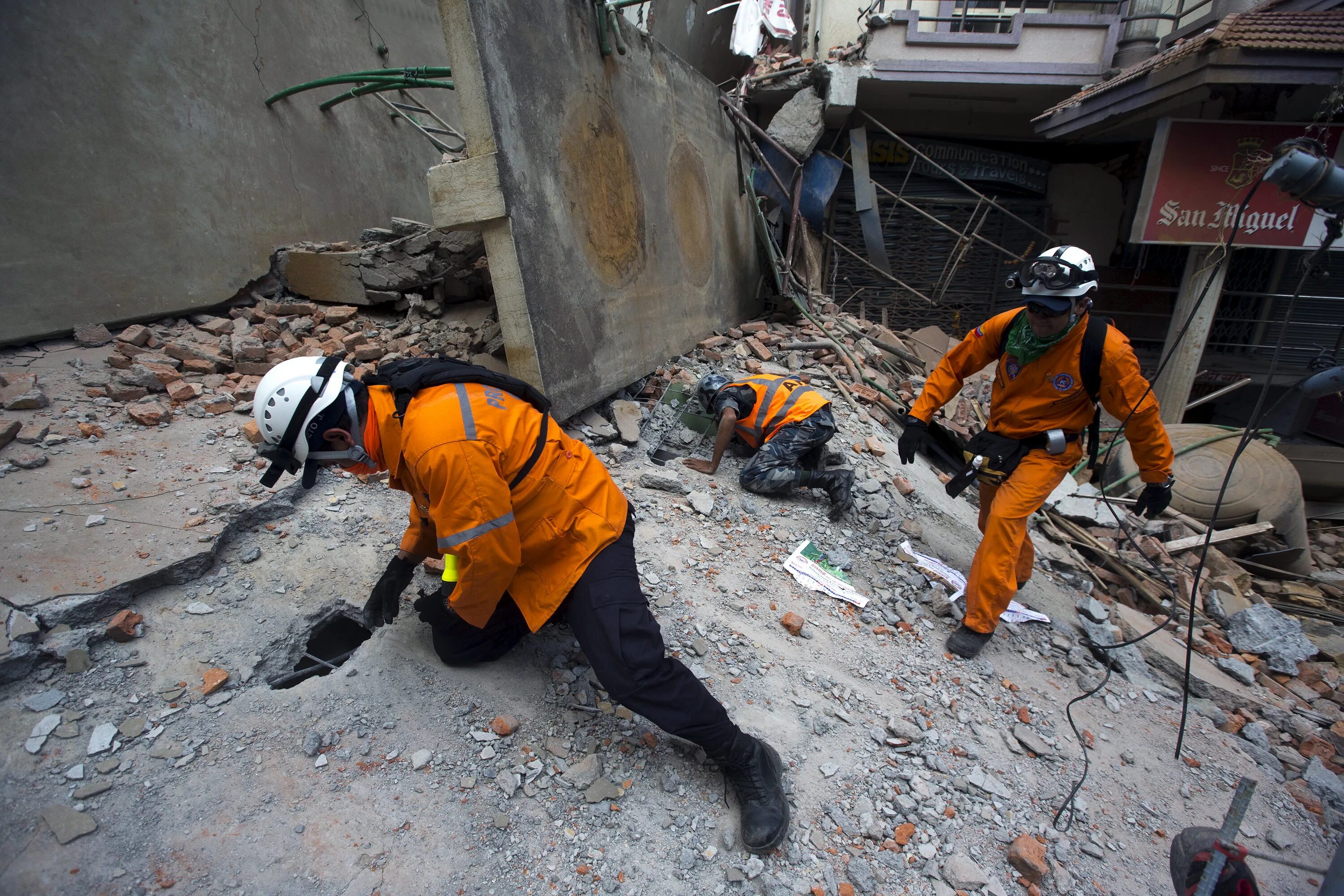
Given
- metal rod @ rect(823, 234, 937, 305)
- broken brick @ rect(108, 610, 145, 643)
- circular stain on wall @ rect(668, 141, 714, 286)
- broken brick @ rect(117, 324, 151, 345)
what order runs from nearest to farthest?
broken brick @ rect(108, 610, 145, 643), broken brick @ rect(117, 324, 151, 345), circular stain on wall @ rect(668, 141, 714, 286), metal rod @ rect(823, 234, 937, 305)

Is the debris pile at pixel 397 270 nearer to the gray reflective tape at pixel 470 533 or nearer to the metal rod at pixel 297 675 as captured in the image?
the metal rod at pixel 297 675

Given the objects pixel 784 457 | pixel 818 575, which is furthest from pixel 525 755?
pixel 784 457

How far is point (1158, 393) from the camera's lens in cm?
748

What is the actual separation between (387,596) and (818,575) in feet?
7.47

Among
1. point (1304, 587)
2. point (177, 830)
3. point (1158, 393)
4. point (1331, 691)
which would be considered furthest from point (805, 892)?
point (1158, 393)

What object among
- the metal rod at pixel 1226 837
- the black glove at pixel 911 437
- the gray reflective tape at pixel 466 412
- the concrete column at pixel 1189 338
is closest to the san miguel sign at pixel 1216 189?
the concrete column at pixel 1189 338

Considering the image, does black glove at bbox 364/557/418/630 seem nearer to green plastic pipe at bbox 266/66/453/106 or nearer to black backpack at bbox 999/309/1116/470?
green plastic pipe at bbox 266/66/453/106

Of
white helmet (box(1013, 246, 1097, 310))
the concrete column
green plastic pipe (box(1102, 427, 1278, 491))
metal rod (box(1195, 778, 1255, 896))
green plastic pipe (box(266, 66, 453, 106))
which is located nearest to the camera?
metal rod (box(1195, 778, 1255, 896))

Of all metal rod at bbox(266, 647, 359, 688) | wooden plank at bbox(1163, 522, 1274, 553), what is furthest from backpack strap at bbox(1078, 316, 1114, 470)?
metal rod at bbox(266, 647, 359, 688)

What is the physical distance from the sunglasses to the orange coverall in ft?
0.58

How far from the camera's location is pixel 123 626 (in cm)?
217

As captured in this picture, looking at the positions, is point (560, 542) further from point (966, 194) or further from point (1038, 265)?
point (966, 194)

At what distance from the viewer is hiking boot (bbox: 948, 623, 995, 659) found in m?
3.10

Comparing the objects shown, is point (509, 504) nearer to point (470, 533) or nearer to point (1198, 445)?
point (470, 533)
